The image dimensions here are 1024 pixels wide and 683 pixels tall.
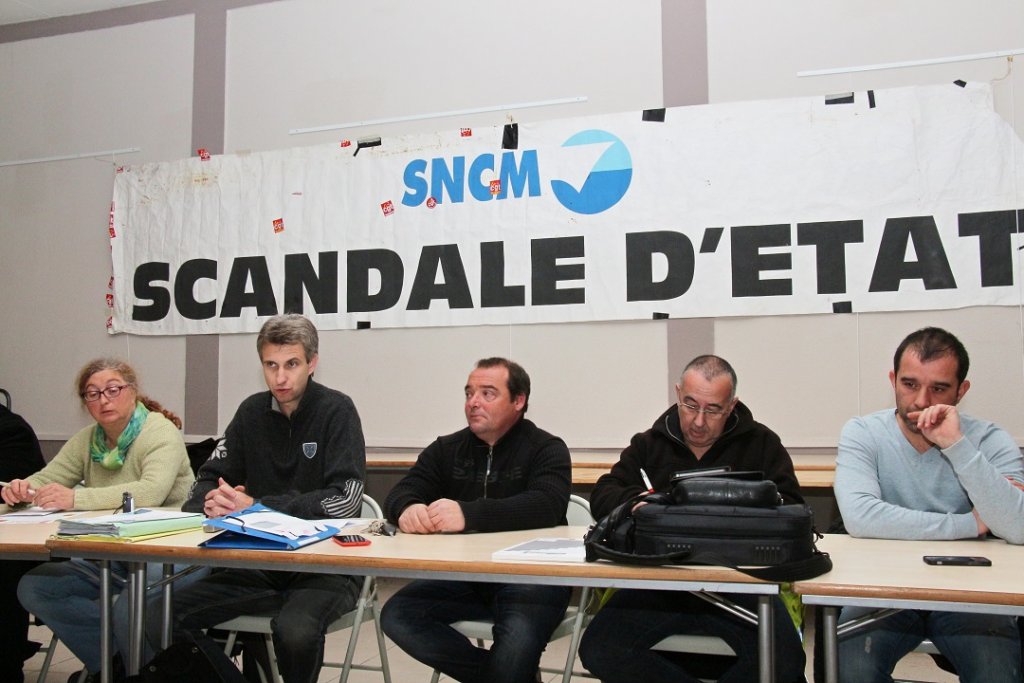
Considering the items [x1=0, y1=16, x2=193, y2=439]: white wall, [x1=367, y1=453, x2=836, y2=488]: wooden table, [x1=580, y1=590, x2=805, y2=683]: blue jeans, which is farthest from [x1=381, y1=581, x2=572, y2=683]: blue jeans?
[x1=0, y1=16, x2=193, y2=439]: white wall

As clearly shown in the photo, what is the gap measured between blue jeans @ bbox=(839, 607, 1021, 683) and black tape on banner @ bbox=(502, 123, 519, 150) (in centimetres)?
298

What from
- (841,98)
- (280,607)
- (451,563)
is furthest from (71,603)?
(841,98)

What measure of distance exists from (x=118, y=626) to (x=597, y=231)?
2725 mm

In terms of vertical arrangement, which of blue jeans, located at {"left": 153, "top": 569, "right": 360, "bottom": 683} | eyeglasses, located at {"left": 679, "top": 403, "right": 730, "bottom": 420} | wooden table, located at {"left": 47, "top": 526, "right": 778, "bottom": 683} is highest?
eyeglasses, located at {"left": 679, "top": 403, "right": 730, "bottom": 420}

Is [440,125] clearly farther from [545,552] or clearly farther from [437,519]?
[545,552]

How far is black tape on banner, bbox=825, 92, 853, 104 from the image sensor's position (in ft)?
13.3

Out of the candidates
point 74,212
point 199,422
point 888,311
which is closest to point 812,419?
point 888,311

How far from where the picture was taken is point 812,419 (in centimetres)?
407

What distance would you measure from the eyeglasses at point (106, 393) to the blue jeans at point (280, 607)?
2.73 ft

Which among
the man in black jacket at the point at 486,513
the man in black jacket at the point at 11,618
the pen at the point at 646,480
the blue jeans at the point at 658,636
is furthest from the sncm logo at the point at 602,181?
the man in black jacket at the point at 11,618

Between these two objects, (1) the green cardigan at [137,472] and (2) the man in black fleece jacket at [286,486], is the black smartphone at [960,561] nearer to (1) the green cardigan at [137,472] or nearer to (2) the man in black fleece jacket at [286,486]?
(2) the man in black fleece jacket at [286,486]

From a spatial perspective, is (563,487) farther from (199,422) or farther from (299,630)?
(199,422)

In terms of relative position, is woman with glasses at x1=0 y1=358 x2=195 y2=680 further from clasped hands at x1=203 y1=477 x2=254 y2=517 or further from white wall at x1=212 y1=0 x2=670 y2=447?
white wall at x1=212 y1=0 x2=670 y2=447

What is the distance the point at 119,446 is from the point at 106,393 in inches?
7.9
